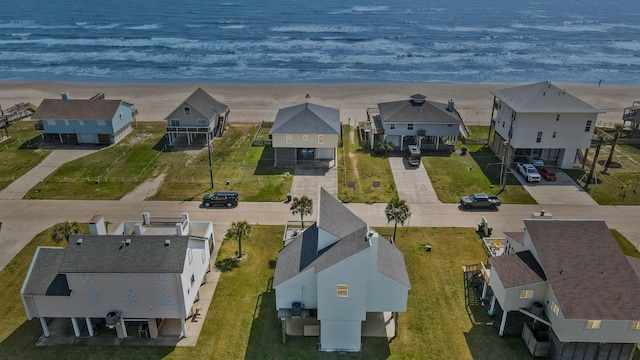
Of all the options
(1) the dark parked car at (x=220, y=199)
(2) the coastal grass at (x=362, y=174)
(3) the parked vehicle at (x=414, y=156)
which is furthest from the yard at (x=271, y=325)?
(3) the parked vehicle at (x=414, y=156)

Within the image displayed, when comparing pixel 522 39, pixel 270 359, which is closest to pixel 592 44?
pixel 522 39

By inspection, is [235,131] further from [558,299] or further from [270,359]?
[558,299]

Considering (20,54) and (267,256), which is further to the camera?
(20,54)

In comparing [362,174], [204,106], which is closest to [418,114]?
[362,174]

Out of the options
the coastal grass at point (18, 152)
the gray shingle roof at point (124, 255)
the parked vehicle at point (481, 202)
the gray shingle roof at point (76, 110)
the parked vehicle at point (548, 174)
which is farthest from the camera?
the gray shingle roof at point (76, 110)

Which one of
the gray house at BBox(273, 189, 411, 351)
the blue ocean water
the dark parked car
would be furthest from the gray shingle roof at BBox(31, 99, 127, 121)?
the gray house at BBox(273, 189, 411, 351)

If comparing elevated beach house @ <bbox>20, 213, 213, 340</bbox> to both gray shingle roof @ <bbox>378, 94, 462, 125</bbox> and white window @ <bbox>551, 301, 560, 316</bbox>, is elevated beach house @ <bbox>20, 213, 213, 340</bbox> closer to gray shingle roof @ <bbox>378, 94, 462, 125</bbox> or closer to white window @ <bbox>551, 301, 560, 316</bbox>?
white window @ <bbox>551, 301, 560, 316</bbox>

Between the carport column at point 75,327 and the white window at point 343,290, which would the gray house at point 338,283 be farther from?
the carport column at point 75,327

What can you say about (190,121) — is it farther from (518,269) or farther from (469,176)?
(518,269)
